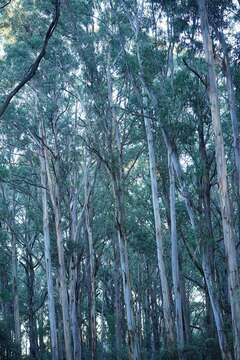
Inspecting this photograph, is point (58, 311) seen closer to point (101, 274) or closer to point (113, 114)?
point (101, 274)

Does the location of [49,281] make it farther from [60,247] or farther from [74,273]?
[60,247]

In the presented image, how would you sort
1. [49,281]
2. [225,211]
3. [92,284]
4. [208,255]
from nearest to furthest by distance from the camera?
[225,211] < [208,255] < [49,281] < [92,284]

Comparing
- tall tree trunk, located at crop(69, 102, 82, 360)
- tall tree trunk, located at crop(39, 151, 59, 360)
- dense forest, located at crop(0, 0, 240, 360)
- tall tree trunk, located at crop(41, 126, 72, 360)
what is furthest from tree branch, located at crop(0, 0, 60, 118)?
tall tree trunk, located at crop(69, 102, 82, 360)

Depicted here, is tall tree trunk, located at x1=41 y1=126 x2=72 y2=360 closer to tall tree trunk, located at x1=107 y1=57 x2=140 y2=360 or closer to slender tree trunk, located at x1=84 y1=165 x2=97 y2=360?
slender tree trunk, located at x1=84 y1=165 x2=97 y2=360

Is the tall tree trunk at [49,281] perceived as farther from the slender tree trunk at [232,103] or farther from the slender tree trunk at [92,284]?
the slender tree trunk at [232,103]

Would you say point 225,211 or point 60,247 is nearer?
point 225,211

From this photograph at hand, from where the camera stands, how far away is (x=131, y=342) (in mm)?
11875

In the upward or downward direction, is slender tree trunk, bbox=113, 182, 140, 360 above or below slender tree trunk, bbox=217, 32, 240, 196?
below

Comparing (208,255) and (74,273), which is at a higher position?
(74,273)

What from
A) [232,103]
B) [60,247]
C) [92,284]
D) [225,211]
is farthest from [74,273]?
[225,211]

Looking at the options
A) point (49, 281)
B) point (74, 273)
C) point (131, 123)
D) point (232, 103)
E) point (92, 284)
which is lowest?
point (92, 284)

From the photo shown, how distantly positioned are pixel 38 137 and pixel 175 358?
27.3ft

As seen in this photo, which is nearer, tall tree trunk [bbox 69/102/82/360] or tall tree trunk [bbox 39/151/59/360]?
tall tree trunk [bbox 39/151/59/360]

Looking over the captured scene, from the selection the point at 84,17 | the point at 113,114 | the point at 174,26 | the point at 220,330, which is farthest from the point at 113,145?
the point at 220,330
